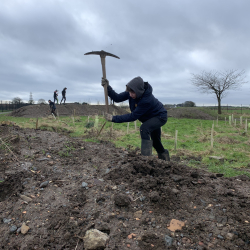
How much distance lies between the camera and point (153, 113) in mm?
4086

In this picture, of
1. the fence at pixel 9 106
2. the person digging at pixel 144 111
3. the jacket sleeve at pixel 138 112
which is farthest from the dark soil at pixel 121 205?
the fence at pixel 9 106

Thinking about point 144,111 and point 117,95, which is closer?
point 144,111

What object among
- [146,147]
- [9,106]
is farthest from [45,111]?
[146,147]

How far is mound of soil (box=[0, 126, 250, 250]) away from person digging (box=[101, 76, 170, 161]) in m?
0.50

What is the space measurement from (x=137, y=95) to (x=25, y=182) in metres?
2.38

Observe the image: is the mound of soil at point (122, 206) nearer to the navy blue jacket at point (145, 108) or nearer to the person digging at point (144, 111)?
the person digging at point (144, 111)

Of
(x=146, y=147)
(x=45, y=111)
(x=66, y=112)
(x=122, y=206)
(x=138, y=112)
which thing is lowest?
(x=122, y=206)

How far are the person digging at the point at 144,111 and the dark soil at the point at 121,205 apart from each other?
1.68ft

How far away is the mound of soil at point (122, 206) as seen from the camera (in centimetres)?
217

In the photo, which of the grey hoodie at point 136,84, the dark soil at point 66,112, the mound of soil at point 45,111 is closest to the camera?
the grey hoodie at point 136,84

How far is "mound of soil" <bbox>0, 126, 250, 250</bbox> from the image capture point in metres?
2.17

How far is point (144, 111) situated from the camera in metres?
3.84

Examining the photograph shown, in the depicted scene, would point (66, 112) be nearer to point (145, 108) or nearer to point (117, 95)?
point (117, 95)

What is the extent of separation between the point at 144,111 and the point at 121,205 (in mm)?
1788
